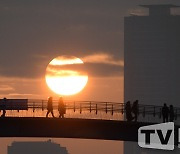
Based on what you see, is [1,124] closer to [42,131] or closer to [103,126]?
[42,131]

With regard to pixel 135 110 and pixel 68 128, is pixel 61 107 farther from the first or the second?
pixel 135 110

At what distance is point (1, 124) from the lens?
7288 cm

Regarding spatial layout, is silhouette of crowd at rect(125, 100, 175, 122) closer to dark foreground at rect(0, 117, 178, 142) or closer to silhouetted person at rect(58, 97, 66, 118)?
dark foreground at rect(0, 117, 178, 142)

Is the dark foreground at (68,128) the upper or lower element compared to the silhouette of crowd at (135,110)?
lower

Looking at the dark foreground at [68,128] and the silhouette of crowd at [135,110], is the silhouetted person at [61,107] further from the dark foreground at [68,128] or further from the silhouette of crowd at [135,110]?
the silhouette of crowd at [135,110]

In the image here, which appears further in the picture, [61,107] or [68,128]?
Result: [68,128]

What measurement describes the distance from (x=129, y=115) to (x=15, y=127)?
8865 millimetres

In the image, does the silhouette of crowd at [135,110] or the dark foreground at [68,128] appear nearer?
the silhouette of crowd at [135,110]

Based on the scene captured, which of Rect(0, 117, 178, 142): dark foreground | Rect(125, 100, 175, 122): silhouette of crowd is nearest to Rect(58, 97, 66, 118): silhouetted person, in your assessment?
Rect(0, 117, 178, 142): dark foreground

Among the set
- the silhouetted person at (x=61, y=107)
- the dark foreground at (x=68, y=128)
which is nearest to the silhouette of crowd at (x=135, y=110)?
the dark foreground at (x=68, y=128)

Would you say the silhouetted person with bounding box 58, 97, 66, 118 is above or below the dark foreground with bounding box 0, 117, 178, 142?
above

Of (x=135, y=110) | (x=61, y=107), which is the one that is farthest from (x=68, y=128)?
(x=135, y=110)

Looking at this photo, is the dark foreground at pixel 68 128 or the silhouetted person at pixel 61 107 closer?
the silhouetted person at pixel 61 107

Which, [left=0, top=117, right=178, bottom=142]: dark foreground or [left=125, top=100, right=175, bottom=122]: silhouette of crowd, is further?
[left=0, top=117, right=178, bottom=142]: dark foreground
